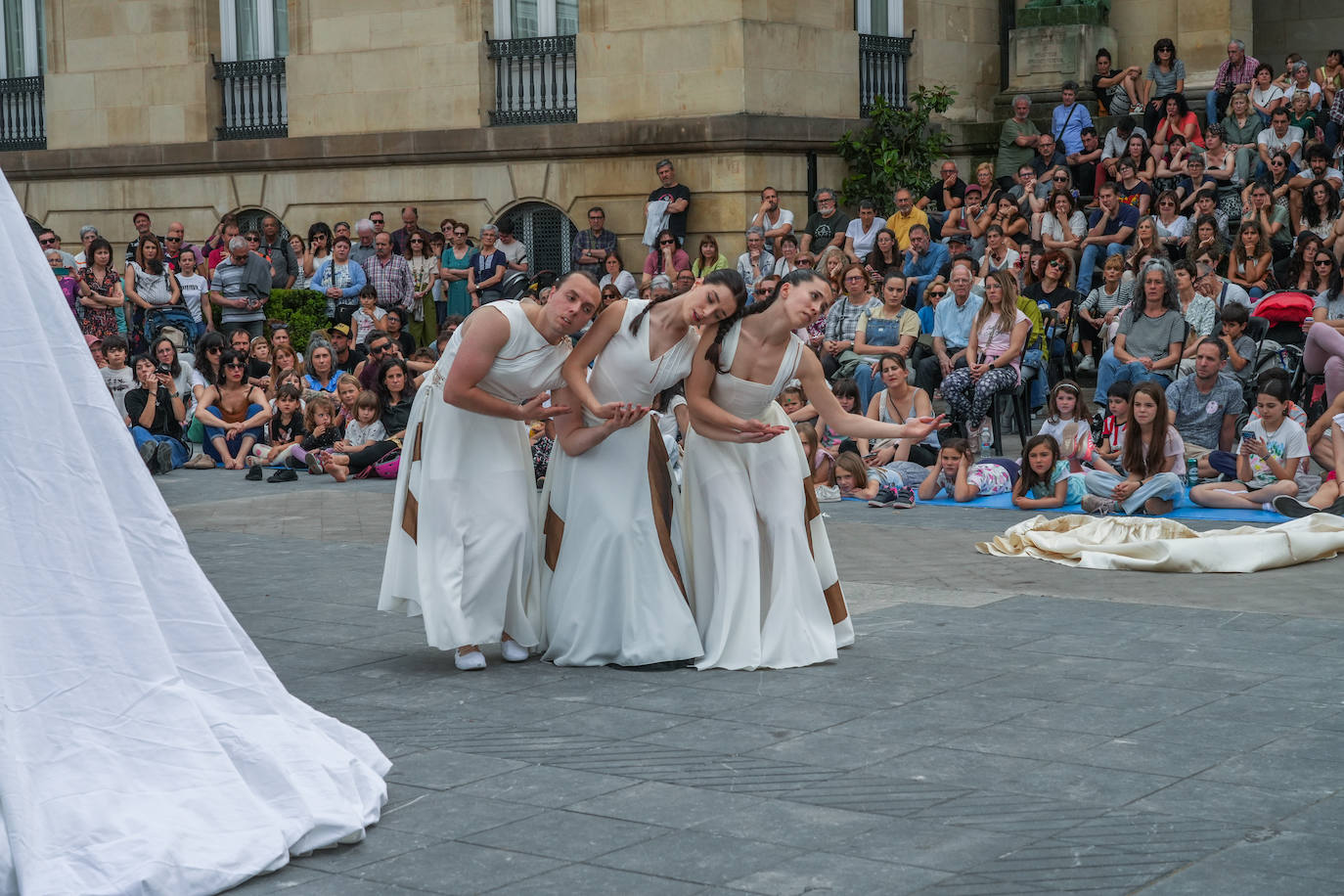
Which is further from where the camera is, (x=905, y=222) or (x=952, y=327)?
(x=905, y=222)

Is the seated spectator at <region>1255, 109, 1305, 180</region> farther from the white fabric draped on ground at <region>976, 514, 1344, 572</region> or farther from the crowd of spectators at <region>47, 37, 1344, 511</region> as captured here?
the white fabric draped on ground at <region>976, 514, 1344, 572</region>

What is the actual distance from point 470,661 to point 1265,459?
22.1 feet

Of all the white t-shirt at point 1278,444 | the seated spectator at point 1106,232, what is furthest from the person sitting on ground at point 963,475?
the seated spectator at point 1106,232

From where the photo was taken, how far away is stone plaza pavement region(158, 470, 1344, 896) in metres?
4.73

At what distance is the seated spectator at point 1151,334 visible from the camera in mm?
14039

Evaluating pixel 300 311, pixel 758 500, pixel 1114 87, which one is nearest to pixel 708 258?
pixel 300 311

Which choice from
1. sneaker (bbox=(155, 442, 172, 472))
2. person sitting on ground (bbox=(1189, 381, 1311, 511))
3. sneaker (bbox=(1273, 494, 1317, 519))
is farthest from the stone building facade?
sneaker (bbox=(1273, 494, 1317, 519))

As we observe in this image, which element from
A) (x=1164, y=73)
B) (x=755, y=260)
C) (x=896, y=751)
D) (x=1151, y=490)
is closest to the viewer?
(x=896, y=751)

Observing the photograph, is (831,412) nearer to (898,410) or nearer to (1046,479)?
(1046,479)

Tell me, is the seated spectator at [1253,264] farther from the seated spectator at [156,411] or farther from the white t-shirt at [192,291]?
the white t-shirt at [192,291]

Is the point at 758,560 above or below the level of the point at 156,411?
below

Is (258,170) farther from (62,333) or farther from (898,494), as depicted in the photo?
(62,333)

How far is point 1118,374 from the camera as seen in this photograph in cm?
1423

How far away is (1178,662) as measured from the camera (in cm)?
729
